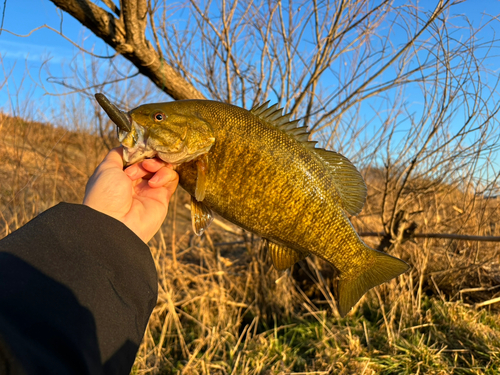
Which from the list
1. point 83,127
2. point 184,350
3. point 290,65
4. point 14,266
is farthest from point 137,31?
point 83,127

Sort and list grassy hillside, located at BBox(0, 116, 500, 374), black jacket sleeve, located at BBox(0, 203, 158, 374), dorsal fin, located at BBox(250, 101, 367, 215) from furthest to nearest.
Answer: grassy hillside, located at BBox(0, 116, 500, 374)
dorsal fin, located at BBox(250, 101, 367, 215)
black jacket sleeve, located at BBox(0, 203, 158, 374)

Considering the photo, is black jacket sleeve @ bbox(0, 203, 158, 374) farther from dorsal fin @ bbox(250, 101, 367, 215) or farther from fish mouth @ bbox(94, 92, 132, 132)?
dorsal fin @ bbox(250, 101, 367, 215)

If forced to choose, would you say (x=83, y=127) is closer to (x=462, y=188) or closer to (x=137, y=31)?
(x=137, y=31)

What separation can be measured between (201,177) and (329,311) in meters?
3.42

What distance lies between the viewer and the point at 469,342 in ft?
12.0

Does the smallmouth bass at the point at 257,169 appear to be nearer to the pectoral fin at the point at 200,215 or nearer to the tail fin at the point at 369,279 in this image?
the tail fin at the point at 369,279

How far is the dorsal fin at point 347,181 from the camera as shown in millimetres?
1893

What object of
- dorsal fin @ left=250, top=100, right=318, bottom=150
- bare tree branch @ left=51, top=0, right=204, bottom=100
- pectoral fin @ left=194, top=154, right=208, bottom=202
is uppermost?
bare tree branch @ left=51, top=0, right=204, bottom=100

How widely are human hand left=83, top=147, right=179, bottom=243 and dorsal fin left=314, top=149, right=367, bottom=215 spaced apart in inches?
35.6

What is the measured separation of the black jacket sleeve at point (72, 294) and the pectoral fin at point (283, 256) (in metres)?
0.69

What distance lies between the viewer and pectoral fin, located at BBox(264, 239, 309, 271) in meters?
1.91

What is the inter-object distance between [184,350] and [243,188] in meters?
2.99

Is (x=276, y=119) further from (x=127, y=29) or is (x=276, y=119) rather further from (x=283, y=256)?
(x=127, y=29)

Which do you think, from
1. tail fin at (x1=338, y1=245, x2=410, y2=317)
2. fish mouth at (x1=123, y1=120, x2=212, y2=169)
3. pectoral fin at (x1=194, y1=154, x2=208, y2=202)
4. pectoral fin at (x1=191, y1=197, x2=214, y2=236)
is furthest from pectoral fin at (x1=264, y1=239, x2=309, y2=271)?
fish mouth at (x1=123, y1=120, x2=212, y2=169)
